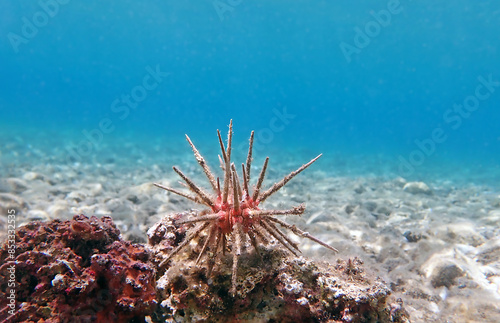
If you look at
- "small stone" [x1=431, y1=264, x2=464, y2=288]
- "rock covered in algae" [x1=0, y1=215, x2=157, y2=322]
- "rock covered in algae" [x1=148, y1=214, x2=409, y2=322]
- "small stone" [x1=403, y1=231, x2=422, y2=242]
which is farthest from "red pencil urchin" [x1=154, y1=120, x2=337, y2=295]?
"small stone" [x1=403, y1=231, x2=422, y2=242]

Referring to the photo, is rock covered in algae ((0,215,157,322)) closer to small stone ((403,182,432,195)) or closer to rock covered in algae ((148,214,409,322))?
rock covered in algae ((148,214,409,322))

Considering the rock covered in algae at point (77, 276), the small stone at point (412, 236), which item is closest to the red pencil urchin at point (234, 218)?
the rock covered in algae at point (77, 276)

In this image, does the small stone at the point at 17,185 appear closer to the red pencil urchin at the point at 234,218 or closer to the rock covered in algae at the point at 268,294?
the rock covered in algae at the point at 268,294

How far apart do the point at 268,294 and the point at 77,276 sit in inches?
60.6

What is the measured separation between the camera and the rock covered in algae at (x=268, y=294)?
2.22 metres

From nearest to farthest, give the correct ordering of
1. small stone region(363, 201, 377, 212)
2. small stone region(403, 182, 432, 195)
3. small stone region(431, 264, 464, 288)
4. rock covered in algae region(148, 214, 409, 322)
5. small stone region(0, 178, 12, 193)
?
rock covered in algae region(148, 214, 409, 322) → small stone region(431, 264, 464, 288) → small stone region(0, 178, 12, 193) → small stone region(363, 201, 377, 212) → small stone region(403, 182, 432, 195)

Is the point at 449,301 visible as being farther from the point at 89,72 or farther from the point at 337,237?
the point at 89,72

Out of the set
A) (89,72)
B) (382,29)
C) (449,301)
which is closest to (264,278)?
(449,301)

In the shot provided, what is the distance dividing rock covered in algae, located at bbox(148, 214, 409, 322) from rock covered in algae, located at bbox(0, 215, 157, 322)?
0.90 ft

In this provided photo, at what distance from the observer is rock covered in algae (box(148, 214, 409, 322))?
87.4 inches

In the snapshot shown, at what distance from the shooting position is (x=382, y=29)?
82.1 metres

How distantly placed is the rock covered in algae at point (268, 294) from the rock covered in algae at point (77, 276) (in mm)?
274

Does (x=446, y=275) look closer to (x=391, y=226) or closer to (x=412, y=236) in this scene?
(x=412, y=236)

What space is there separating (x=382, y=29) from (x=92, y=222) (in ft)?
325
